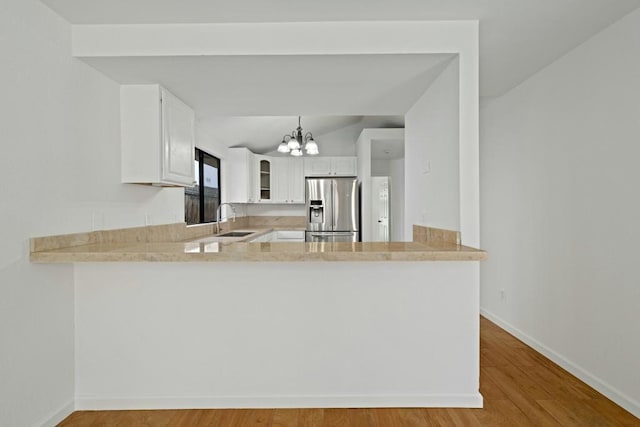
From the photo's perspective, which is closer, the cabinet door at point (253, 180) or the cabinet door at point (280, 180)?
the cabinet door at point (253, 180)

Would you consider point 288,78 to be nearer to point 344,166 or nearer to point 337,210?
point 337,210

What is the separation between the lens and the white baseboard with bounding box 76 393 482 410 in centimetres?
198

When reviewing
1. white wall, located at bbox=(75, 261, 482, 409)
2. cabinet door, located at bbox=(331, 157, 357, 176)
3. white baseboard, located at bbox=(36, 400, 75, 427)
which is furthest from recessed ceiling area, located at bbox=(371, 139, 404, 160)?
white baseboard, located at bbox=(36, 400, 75, 427)

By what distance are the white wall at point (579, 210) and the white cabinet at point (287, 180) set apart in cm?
334

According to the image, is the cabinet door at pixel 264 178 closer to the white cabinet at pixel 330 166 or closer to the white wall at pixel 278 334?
the white cabinet at pixel 330 166

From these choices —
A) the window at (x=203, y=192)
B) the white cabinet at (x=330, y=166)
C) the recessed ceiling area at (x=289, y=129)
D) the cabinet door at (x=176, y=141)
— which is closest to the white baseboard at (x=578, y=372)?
the cabinet door at (x=176, y=141)

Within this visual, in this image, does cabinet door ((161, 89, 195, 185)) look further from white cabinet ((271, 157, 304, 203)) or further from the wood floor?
white cabinet ((271, 157, 304, 203))

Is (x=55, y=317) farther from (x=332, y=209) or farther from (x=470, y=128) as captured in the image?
(x=332, y=209)

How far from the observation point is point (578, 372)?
2.34m

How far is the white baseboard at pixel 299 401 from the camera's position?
1.98m

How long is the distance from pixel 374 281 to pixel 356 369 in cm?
54

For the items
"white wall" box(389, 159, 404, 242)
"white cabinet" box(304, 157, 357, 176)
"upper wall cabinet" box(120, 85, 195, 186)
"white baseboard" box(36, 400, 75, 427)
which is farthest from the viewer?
"white wall" box(389, 159, 404, 242)

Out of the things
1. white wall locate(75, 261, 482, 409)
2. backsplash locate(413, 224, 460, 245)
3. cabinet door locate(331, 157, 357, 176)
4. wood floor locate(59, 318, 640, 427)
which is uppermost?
cabinet door locate(331, 157, 357, 176)

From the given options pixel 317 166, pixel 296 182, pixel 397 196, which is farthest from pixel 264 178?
pixel 397 196
